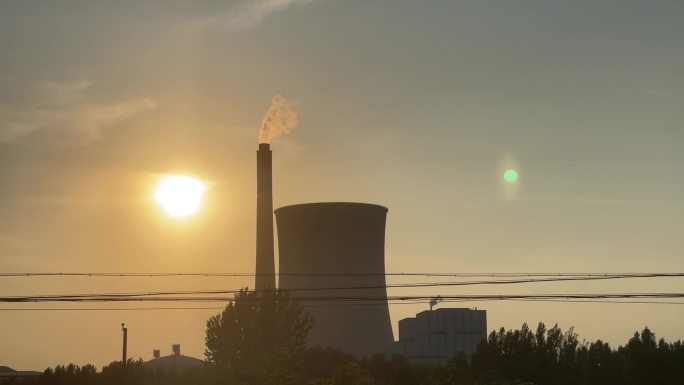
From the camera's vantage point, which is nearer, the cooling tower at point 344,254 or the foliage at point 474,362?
the foliage at point 474,362

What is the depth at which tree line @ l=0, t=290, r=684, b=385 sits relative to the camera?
4044cm

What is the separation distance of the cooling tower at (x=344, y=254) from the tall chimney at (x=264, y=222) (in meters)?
3.30

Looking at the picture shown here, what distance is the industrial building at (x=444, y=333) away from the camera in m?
102

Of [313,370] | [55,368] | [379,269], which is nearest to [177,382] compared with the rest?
[55,368]

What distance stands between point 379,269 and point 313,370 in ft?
20.7

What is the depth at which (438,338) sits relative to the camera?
103438 millimetres

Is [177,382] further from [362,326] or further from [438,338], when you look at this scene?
[438,338]

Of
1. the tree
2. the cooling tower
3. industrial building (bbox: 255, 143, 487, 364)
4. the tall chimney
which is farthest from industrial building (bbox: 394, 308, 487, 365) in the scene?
the tree

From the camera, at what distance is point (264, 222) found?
58.8 meters

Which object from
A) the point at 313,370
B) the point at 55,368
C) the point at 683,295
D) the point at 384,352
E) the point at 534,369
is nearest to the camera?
the point at 683,295

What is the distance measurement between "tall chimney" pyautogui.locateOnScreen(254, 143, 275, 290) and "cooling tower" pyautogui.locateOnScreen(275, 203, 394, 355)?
3.30m

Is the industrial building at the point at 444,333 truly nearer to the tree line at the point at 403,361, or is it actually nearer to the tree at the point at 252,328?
the tree line at the point at 403,361

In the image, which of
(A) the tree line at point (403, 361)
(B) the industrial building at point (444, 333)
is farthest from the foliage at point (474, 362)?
(B) the industrial building at point (444, 333)

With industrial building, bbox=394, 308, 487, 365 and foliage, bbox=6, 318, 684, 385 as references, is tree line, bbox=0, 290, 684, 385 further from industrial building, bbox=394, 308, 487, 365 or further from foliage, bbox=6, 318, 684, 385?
industrial building, bbox=394, 308, 487, 365
